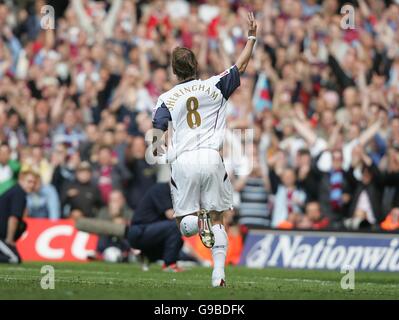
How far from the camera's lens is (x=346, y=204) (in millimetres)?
22328

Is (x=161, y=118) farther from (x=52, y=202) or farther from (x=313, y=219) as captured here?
(x=52, y=202)

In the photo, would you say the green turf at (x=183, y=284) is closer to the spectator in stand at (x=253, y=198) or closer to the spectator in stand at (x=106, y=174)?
the spectator in stand at (x=253, y=198)

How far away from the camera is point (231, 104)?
24531 mm

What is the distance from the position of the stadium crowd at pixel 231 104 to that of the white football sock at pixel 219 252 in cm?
793

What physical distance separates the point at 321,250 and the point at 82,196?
17.0 ft

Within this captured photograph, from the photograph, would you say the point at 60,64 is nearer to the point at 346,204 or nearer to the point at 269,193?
the point at 269,193

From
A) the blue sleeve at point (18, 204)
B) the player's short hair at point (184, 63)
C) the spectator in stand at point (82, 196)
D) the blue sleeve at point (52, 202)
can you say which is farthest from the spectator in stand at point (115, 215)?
the player's short hair at point (184, 63)

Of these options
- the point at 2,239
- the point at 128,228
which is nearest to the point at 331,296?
the point at 128,228

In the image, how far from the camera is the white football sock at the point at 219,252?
42.9 ft

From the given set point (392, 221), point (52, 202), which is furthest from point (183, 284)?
point (52, 202)

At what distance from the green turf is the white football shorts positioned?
91 centimetres

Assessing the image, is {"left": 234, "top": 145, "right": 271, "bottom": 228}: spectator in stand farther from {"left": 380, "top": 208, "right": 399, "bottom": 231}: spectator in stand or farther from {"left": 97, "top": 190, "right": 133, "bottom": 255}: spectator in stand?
{"left": 380, "top": 208, "right": 399, "bottom": 231}: spectator in stand

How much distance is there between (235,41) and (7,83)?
5074 mm
